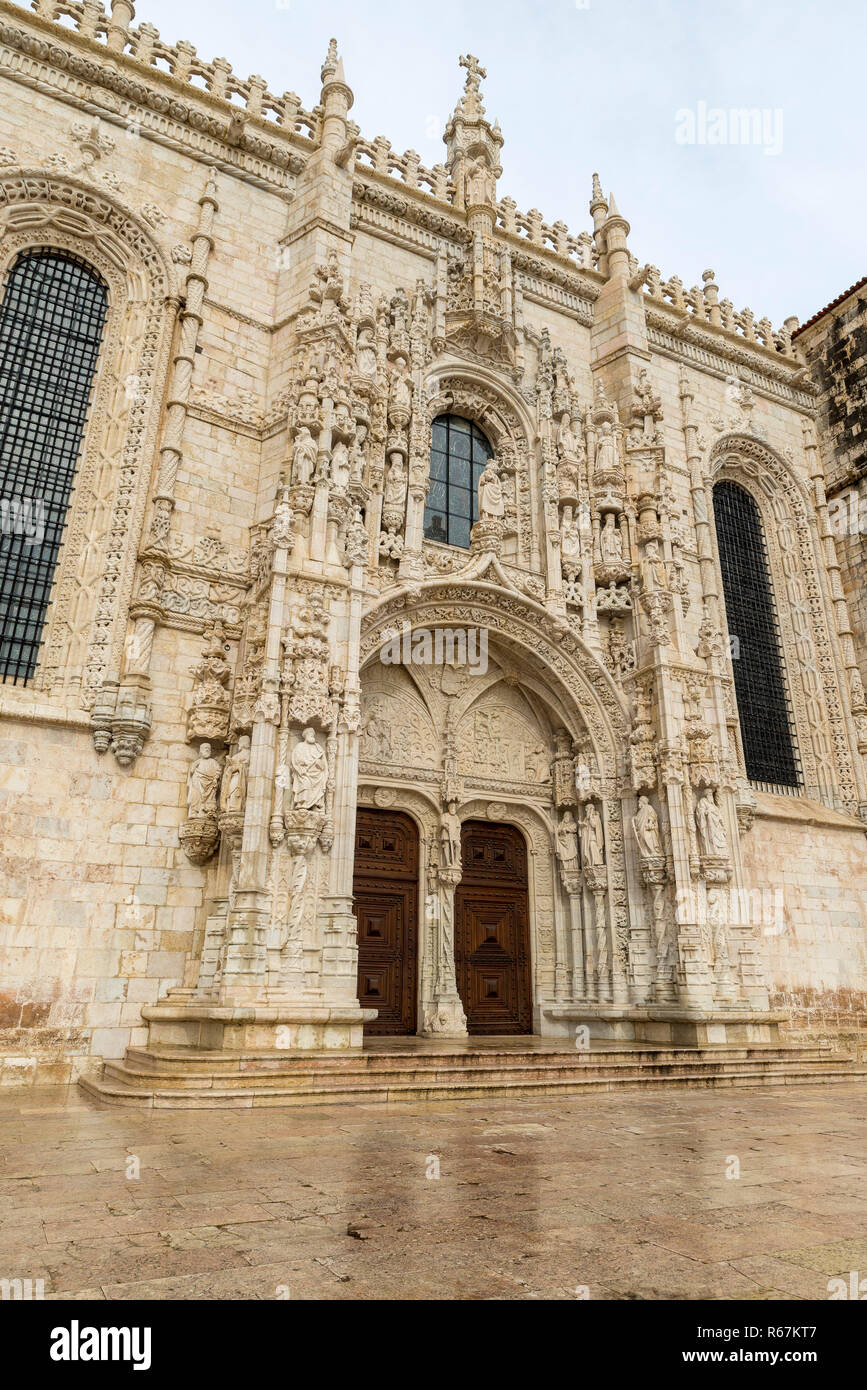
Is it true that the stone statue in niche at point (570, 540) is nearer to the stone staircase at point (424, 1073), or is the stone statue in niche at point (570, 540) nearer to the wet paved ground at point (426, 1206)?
the stone staircase at point (424, 1073)

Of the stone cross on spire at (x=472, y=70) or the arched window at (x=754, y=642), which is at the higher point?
the stone cross on spire at (x=472, y=70)

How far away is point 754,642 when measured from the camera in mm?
18891

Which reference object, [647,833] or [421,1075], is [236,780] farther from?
[647,833]

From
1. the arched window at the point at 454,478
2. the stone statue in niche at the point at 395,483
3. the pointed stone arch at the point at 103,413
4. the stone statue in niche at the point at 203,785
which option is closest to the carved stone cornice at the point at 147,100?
the pointed stone arch at the point at 103,413

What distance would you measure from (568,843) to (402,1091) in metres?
6.86

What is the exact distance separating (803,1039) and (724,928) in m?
3.76

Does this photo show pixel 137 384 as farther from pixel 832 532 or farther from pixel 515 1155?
pixel 832 532

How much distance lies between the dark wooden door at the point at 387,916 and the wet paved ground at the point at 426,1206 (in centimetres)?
548

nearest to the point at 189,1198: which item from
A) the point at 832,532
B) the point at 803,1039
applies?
the point at 803,1039

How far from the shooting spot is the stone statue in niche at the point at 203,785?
10828 mm

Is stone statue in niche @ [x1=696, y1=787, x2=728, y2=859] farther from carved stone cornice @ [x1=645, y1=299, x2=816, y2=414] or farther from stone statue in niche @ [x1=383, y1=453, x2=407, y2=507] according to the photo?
carved stone cornice @ [x1=645, y1=299, x2=816, y2=414]

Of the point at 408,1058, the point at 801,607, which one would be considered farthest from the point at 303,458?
the point at 801,607
